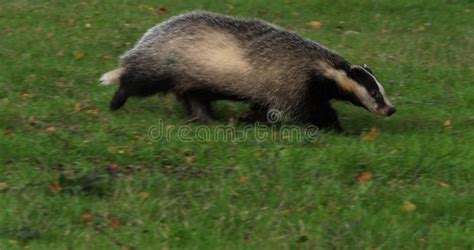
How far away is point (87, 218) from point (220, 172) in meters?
1.14

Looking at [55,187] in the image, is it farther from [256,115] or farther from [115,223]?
[256,115]

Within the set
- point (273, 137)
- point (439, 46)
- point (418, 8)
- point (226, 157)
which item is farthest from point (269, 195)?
point (418, 8)

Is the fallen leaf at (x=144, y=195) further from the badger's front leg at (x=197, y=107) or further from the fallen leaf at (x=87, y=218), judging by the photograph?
the badger's front leg at (x=197, y=107)

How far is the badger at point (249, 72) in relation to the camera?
7602mm

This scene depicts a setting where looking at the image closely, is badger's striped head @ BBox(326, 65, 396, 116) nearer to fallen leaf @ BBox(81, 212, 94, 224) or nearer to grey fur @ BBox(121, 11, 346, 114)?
grey fur @ BBox(121, 11, 346, 114)

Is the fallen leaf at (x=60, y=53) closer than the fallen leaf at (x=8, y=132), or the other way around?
the fallen leaf at (x=8, y=132)

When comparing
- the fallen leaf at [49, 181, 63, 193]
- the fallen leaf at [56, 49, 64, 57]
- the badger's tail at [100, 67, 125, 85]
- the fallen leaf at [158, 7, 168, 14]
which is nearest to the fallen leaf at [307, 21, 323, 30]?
the fallen leaf at [158, 7, 168, 14]

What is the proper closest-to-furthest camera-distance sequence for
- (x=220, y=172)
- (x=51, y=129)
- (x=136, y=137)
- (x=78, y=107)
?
1. (x=220, y=172)
2. (x=136, y=137)
3. (x=51, y=129)
4. (x=78, y=107)

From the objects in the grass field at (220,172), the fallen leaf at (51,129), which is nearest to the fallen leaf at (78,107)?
the grass field at (220,172)

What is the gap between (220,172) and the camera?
20.0ft

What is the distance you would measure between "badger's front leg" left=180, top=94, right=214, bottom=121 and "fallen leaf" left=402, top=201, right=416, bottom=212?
8.52 ft

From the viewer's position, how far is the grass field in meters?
5.15

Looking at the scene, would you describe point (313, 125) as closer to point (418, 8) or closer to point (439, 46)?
point (439, 46)

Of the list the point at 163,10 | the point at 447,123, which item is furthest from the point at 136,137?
the point at 163,10
